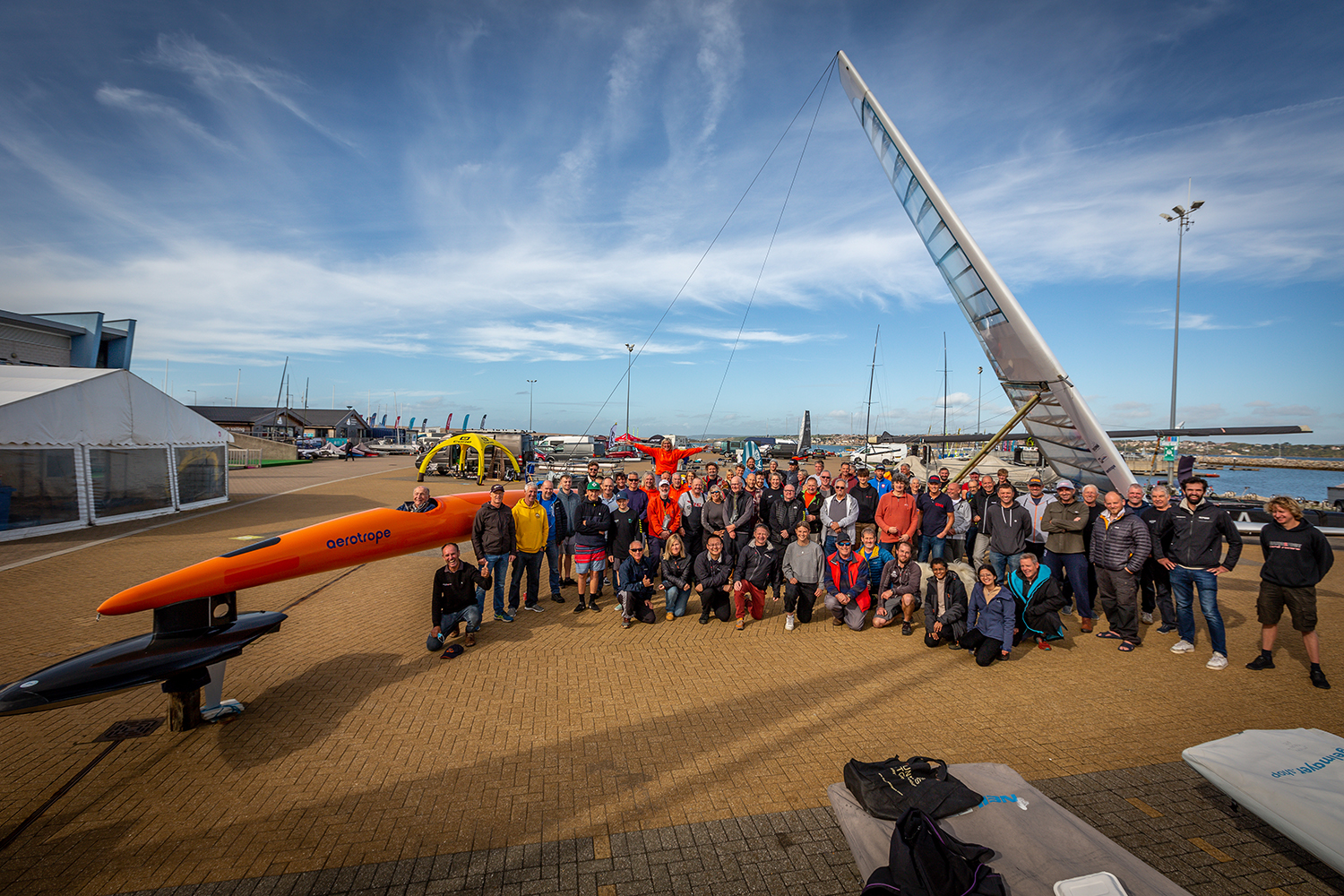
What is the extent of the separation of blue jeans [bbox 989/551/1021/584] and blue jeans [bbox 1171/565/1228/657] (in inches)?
62.6

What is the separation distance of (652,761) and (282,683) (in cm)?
404

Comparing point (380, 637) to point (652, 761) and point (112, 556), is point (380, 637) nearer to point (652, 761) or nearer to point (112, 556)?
point (652, 761)

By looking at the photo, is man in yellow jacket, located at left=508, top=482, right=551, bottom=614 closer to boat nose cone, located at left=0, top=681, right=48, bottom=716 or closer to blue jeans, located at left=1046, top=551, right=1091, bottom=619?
boat nose cone, located at left=0, top=681, right=48, bottom=716

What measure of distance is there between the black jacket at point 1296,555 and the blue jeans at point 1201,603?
48 cm

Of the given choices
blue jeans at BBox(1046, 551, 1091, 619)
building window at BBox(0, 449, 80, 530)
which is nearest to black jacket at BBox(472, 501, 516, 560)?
blue jeans at BBox(1046, 551, 1091, 619)

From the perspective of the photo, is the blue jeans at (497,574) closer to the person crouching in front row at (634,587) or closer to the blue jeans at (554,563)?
the blue jeans at (554,563)

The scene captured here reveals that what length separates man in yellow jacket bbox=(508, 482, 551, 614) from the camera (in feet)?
25.7

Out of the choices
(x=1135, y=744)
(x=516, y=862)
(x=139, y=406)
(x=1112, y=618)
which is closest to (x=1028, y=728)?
(x=1135, y=744)

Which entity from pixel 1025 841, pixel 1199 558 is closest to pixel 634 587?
pixel 1025 841

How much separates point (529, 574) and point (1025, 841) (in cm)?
639

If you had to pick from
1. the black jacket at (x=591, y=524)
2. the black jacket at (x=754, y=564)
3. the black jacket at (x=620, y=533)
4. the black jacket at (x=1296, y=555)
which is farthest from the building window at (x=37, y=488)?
the black jacket at (x=1296, y=555)

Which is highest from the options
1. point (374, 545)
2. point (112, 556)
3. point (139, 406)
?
point (139, 406)

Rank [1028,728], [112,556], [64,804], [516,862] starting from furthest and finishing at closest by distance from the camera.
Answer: [112,556] < [1028,728] < [64,804] < [516,862]

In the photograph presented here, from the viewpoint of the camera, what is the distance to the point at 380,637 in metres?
7.04
